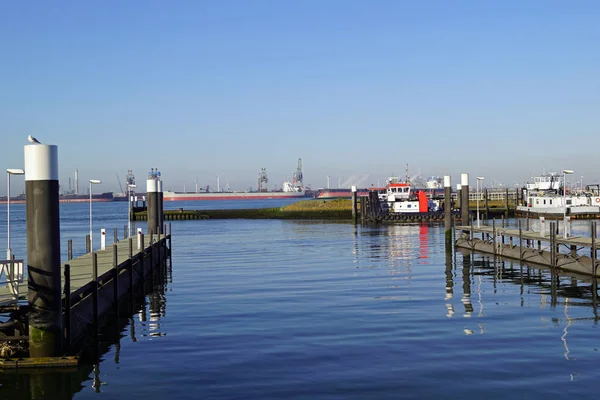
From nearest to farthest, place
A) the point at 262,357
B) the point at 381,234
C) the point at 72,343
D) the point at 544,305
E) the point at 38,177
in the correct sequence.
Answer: the point at 38,177, the point at 262,357, the point at 72,343, the point at 544,305, the point at 381,234

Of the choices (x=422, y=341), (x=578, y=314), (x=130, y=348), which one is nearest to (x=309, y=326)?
(x=422, y=341)

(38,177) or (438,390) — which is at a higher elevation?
Result: (38,177)

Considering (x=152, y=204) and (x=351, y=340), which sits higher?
(x=152, y=204)

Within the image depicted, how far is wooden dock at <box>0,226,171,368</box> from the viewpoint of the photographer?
54.2 ft

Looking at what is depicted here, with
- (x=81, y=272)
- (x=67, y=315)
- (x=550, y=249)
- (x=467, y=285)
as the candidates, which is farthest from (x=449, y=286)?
(x=67, y=315)

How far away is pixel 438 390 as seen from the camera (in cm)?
1375

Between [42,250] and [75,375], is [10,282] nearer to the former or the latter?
[42,250]

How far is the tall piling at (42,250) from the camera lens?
15.1m

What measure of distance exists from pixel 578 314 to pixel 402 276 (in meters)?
11.2

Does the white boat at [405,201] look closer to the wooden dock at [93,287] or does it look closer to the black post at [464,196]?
the black post at [464,196]

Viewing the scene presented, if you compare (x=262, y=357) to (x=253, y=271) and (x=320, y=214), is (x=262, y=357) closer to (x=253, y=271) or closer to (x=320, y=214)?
(x=253, y=271)

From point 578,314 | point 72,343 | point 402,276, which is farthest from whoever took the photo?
point 402,276

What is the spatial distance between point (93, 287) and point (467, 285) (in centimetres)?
1504

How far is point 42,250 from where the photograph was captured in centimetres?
1512
